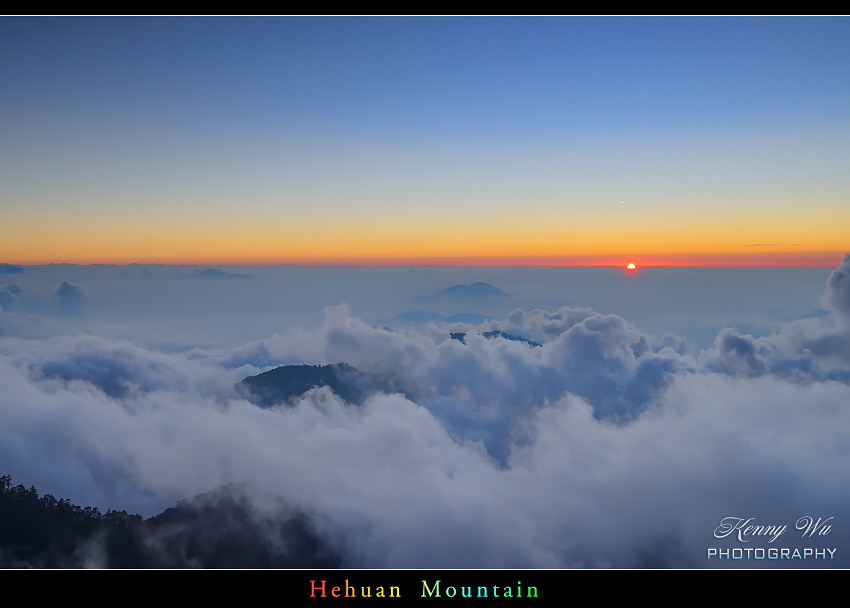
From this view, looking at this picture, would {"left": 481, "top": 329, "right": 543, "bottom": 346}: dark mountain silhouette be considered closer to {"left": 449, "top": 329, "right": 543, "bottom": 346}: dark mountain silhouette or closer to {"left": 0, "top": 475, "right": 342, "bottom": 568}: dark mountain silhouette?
{"left": 449, "top": 329, "right": 543, "bottom": 346}: dark mountain silhouette

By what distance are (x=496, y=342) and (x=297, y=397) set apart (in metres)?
67.0

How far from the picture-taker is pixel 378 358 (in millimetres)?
116000

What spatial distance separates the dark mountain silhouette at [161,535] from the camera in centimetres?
3656

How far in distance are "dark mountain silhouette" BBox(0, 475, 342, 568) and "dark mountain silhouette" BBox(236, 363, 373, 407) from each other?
51.9m

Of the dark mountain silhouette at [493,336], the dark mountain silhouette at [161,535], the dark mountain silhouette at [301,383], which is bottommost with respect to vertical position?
the dark mountain silhouette at [161,535]

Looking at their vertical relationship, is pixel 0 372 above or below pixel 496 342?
below

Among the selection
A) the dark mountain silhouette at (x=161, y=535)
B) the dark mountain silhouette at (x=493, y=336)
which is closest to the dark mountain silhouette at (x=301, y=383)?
the dark mountain silhouette at (x=493, y=336)

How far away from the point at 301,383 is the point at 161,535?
6596 cm

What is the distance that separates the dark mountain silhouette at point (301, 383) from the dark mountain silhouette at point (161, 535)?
51.9 m

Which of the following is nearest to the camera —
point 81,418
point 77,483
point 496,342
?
point 77,483

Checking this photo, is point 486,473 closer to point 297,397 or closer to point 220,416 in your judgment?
point 220,416

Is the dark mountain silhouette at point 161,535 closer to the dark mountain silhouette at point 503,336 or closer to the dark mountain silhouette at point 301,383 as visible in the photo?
the dark mountain silhouette at point 301,383

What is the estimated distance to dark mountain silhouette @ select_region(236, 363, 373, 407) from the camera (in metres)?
97.8

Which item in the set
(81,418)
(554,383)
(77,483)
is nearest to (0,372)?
(81,418)
